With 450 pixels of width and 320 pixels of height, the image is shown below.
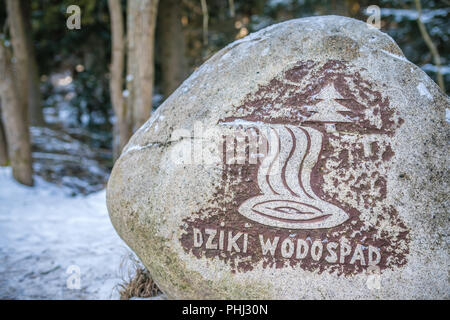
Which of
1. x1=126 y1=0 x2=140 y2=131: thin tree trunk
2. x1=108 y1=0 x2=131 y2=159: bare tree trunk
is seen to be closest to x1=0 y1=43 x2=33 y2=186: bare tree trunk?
x1=108 y1=0 x2=131 y2=159: bare tree trunk

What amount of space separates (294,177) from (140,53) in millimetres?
3136

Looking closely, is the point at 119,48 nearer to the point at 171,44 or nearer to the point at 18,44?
the point at 18,44

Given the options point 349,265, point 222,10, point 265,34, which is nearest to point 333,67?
point 265,34

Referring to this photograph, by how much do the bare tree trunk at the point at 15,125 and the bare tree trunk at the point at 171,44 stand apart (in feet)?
8.13

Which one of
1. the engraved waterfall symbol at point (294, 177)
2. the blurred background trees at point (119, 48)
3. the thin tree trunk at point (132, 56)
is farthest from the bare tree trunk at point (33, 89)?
the engraved waterfall symbol at point (294, 177)

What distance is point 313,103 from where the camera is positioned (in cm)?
205

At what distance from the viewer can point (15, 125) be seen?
16.3ft

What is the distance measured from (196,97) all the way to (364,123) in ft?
3.34

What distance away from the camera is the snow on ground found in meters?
2.79

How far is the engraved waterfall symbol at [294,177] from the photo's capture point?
196 cm

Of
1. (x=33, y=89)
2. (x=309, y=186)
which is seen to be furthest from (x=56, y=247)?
(x=33, y=89)

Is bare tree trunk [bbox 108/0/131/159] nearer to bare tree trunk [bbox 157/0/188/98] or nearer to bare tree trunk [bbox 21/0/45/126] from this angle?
bare tree trunk [bbox 157/0/188/98]

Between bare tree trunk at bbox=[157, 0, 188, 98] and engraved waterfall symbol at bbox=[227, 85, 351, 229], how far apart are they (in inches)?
192
